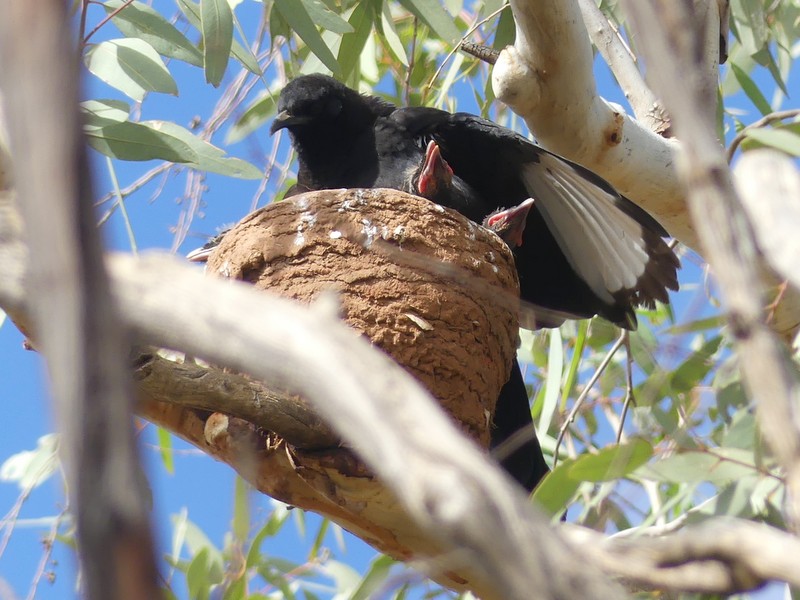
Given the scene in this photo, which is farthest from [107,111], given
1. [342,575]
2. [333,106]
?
[342,575]

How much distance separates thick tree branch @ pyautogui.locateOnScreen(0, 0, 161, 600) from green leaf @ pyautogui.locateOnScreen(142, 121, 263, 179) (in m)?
2.30

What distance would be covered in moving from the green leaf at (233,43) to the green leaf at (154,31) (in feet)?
Result: 0.53

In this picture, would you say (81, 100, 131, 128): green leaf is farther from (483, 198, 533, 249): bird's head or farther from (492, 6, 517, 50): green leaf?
(492, 6, 517, 50): green leaf

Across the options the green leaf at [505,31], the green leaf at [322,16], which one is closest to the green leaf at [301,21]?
the green leaf at [322,16]

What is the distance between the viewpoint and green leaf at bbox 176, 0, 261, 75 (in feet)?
10.9

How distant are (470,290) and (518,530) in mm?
1986

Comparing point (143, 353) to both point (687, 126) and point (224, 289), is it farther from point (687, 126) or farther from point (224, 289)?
point (687, 126)

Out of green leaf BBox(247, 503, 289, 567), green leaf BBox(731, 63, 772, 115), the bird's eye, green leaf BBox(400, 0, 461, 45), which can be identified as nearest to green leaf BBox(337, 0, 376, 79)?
the bird's eye

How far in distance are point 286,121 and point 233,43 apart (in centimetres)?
59

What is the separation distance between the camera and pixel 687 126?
33.6 inches

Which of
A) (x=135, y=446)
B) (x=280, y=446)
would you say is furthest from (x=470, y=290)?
(x=135, y=446)

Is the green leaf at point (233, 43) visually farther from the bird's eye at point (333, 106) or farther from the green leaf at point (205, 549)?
the green leaf at point (205, 549)

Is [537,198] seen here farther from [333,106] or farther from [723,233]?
[723,233]

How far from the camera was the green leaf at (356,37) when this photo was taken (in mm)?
3746
